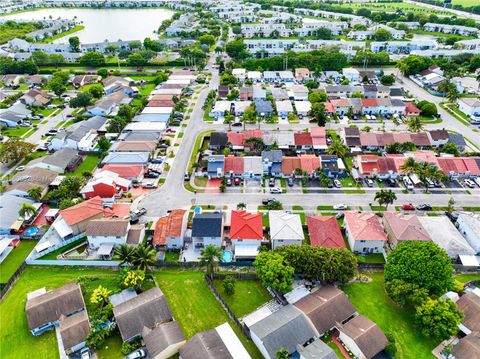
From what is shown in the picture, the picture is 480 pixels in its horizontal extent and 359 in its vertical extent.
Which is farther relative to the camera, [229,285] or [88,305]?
[229,285]

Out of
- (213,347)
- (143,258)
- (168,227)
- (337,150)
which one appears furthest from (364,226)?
(143,258)

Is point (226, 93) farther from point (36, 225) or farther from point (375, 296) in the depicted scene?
point (375, 296)

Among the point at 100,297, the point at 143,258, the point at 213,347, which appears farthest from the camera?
the point at 143,258

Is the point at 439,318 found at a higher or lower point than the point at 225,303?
higher

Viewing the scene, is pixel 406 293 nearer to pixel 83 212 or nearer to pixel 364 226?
pixel 364 226

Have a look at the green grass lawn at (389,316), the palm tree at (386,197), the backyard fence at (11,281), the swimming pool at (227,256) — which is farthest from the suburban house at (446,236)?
the backyard fence at (11,281)

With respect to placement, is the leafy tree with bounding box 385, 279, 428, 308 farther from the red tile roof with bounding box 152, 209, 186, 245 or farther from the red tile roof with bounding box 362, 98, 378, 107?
the red tile roof with bounding box 362, 98, 378, 107

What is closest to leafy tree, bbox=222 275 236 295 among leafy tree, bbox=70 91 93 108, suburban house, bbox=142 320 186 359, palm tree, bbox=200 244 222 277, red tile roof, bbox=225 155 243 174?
palm tree, bbox=200 244 222 277
